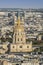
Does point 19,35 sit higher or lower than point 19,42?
higher

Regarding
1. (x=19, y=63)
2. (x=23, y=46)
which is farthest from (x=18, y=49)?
(x=19, y=63)

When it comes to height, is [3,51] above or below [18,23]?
below

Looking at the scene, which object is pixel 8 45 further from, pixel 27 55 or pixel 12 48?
pixel 27 55

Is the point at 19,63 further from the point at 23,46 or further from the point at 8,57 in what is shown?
the point at 23,46

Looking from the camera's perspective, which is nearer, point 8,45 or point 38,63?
point 38,63

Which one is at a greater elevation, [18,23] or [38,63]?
[18,23]

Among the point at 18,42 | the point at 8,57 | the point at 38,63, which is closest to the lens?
the point at 38,63

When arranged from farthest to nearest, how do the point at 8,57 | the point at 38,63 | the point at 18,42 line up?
the point at 18,42 < the point at 8,57 < the point at 38,63

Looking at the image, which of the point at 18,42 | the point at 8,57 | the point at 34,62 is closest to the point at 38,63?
the point at 34,62

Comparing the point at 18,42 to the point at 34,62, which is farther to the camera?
the point at 18,42
